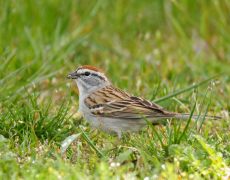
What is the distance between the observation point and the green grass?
5.29 metres

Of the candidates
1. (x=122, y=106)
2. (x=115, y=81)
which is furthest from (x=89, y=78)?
(x=115, y=81)

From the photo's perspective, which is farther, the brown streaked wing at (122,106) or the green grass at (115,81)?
the brown streaked wing at (122,106)

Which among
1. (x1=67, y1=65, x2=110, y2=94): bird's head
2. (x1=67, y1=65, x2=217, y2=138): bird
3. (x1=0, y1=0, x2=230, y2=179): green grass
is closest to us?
(x1=0, y1=0, x2=230, y2=179): green grass

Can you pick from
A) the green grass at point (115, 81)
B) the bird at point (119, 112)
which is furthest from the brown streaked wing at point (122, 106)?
the green grass at point (115, 81)

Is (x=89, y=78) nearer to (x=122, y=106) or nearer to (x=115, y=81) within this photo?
(x=122, y=106)

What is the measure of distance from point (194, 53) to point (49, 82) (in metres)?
2.19

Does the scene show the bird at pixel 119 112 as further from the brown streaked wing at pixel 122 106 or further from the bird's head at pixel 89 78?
the bird's head at pixel 89 78

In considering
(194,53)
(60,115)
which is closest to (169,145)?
(60,115)

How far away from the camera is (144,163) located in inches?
207

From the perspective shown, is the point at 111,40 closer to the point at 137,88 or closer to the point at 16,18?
the point at 16,18

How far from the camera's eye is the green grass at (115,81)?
5289 mm

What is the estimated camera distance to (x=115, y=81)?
26.7 ft

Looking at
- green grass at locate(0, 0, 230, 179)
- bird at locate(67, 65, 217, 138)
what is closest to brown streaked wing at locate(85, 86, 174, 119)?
bird at locate(67, 65, 217, 138)

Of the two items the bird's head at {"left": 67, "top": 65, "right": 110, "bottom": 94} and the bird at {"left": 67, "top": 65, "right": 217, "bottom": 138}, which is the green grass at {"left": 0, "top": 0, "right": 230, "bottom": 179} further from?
the bird's head at {"left": 67, "top": 65, "right": 110, "bottom": 94}
